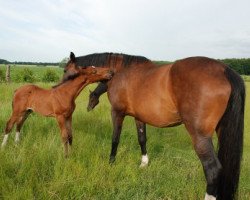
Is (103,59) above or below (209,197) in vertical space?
above

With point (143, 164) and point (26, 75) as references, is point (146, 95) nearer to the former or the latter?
point (143, 164)

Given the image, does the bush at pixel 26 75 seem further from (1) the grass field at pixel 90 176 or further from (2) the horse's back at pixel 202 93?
(2) the horse's back at pixel 202 93

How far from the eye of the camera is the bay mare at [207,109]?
3865mm

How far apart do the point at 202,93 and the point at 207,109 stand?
208 millimetres

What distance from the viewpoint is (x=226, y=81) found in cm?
385

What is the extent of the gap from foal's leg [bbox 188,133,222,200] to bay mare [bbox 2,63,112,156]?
2.20m

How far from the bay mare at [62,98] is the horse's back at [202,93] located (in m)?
1.76

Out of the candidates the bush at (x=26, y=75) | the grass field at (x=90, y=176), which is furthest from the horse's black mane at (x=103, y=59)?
the bush at (x=26, y=75)

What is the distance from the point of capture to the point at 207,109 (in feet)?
12.6

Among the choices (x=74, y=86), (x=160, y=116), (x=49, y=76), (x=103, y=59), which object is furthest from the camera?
(x=49, y=76)

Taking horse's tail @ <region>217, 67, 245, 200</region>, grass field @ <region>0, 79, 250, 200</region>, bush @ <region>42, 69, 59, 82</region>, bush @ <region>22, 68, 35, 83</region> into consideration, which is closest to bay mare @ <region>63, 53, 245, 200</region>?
horse's tail @ <region>217, 67, 245, 200</region>

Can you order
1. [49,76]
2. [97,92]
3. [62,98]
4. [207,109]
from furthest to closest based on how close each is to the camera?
[49,76], [97,92], [62,98], [207,109]

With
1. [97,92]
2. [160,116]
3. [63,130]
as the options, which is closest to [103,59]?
[97,92]

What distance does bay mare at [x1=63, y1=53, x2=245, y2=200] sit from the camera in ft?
12.7
